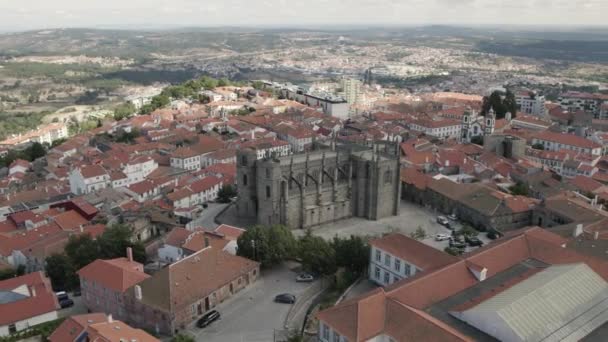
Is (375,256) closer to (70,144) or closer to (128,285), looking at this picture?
(128,285)

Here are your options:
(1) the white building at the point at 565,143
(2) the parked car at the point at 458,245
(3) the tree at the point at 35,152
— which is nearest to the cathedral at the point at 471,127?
(1) the white building at the point at 565,143

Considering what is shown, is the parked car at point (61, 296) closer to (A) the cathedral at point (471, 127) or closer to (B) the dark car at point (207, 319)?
(B) the dark car at point (207, 319)

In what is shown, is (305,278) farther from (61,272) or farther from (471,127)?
(471,127)

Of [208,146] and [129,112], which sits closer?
[208,146]

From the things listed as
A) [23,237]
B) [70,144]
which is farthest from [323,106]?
[23,237]

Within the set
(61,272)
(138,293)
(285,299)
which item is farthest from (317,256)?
(61,272)
